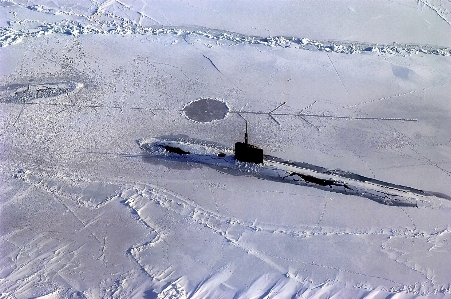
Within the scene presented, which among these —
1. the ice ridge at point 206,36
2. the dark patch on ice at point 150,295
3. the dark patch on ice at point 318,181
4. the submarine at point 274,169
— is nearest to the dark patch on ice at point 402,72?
the ice ridge at point 206,36

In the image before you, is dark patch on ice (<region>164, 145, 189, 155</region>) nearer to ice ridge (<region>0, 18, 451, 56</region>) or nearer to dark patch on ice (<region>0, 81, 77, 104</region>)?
dark patch on ice (<region>0, 81, 77, 104</region>)

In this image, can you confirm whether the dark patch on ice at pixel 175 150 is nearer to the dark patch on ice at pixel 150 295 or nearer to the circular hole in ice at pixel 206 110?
the circular hole in ice at pixel 206 110

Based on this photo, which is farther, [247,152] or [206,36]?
[206,36]

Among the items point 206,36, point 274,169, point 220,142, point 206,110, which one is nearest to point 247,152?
point 274,169

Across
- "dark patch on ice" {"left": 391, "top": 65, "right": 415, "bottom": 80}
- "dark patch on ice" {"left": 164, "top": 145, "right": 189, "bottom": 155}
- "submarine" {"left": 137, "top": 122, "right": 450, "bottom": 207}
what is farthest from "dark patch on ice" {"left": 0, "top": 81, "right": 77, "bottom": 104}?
"dark patch on ice" {"left": 391, "top": 65, "right": 415, "bottom": 80}

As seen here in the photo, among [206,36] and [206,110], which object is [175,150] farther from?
[206,36]

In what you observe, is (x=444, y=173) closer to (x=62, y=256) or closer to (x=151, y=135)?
(x=151, y=135)

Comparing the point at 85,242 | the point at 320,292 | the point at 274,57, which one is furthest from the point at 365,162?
the point at 85,242
